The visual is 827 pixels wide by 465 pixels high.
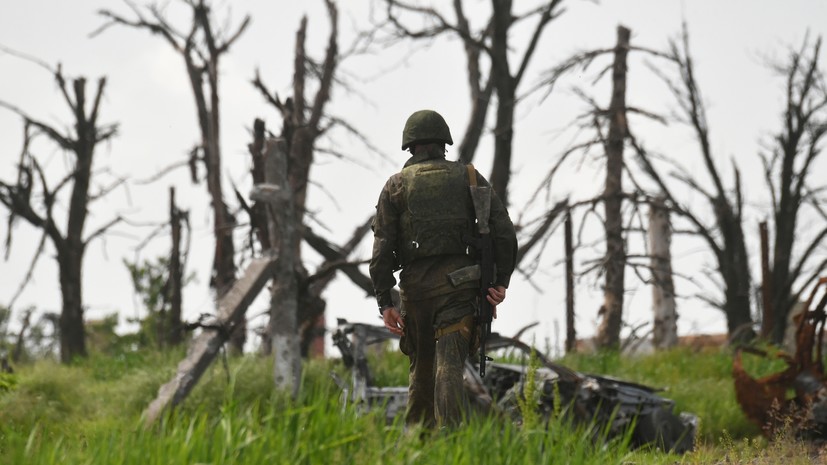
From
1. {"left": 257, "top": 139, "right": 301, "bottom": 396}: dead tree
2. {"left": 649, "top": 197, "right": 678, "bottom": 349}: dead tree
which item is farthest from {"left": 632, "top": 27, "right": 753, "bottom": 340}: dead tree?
{"left": 257, "top": 139, "right": 301, "bottom": 396}: dead tree

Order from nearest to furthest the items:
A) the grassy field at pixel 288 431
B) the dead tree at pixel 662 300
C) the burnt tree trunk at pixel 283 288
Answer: the grassy field at pixel 288 431, the burnt tree trunk at pixel 283 288, the dead tree at pixel 662 300

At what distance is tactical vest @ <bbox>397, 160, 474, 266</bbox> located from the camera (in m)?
7.73

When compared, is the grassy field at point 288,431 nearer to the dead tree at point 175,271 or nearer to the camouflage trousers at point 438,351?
the camouflage trousers at point 438,351

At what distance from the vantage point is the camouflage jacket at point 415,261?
7.78m

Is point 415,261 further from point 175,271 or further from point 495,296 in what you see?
point 175,271

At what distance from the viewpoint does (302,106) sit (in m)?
21.8

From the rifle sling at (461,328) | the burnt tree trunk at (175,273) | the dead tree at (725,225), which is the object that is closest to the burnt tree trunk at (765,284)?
the dead tree at (725,225)

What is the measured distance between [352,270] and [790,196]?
1124 cm

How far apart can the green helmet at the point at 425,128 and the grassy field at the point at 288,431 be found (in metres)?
1.88

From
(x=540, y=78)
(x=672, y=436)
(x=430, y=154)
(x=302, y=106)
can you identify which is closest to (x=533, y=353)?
(x=430, y=154)

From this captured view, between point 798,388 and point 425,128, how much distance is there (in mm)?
6252

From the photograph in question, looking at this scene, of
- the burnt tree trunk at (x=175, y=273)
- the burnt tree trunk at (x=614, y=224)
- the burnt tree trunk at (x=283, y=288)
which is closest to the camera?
the burnt tree trunk at (x=283, y=288)

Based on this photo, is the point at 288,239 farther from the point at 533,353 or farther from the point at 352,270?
the point at 533,353

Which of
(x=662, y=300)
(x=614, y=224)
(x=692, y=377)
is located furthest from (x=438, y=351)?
(x=662, y=300)
